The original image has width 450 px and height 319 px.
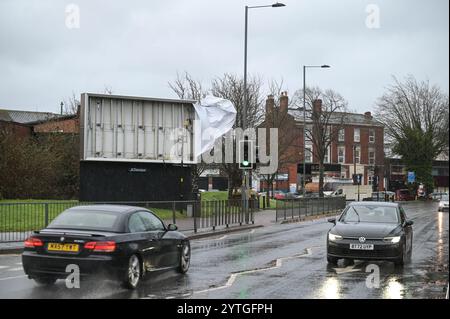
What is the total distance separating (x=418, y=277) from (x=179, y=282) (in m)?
4.73

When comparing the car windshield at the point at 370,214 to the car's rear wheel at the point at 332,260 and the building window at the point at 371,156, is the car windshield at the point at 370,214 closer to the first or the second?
the car's rear wheel at the point at 332,260

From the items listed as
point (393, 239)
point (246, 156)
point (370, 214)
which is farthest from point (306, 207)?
point (393, 239)

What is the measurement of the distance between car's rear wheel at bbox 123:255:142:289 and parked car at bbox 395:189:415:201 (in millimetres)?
68696

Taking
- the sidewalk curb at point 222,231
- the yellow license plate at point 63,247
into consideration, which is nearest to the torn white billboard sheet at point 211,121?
the sidewalk curb at point 222,231

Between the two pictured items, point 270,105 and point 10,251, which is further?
point 270,105

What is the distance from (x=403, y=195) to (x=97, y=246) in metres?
70.2

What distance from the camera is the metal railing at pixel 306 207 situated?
32.1 metres

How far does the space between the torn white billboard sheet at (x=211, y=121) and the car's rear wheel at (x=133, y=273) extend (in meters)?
19.7

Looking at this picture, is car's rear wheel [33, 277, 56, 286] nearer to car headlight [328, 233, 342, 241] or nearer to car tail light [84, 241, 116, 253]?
car tail light [84, 241, 116, 253]

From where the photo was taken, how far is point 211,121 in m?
31.4

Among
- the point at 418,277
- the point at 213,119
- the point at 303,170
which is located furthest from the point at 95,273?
the point at 303,170

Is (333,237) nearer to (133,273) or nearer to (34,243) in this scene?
(133,273)

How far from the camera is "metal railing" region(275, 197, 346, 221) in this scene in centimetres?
3207

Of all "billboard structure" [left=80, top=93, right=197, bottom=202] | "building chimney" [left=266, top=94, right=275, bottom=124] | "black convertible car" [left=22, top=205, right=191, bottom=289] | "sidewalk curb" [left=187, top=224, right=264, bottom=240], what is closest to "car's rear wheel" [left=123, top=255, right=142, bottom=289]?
"black convertible car" [left=22, top=205, right=191, bottom=289]
